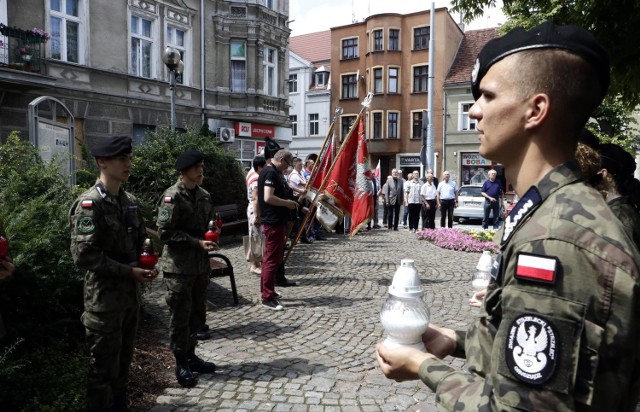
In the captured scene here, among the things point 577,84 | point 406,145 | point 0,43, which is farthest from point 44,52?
point 406,145

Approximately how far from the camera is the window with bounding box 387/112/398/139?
126 feet

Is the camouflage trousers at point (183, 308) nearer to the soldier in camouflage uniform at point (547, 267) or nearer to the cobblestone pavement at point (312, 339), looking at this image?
the cobblestone pavement at point (312, 339)

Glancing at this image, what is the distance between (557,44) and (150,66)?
66.6 feet

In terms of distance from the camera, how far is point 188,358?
178 inches

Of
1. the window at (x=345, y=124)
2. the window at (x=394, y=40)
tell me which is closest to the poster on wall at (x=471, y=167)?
the window at (x=345, y=124)

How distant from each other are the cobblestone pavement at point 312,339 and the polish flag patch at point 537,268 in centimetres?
309

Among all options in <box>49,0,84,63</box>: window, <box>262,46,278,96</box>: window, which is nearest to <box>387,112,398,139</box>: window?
<box>262,46,278,96</box>: window

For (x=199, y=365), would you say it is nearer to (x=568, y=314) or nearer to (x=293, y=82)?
(x=568, y=314)

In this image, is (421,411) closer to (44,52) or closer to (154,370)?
(154,370)

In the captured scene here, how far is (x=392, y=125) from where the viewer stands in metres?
38.8

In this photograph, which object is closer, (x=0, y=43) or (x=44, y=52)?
(x=0, y=43)

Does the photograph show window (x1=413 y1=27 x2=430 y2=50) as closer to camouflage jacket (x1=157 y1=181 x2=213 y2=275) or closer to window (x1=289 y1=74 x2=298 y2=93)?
window (x1=289 y1=74 x2=298 y2=93)

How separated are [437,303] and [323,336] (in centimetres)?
219

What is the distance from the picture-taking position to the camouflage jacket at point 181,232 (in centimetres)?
444
